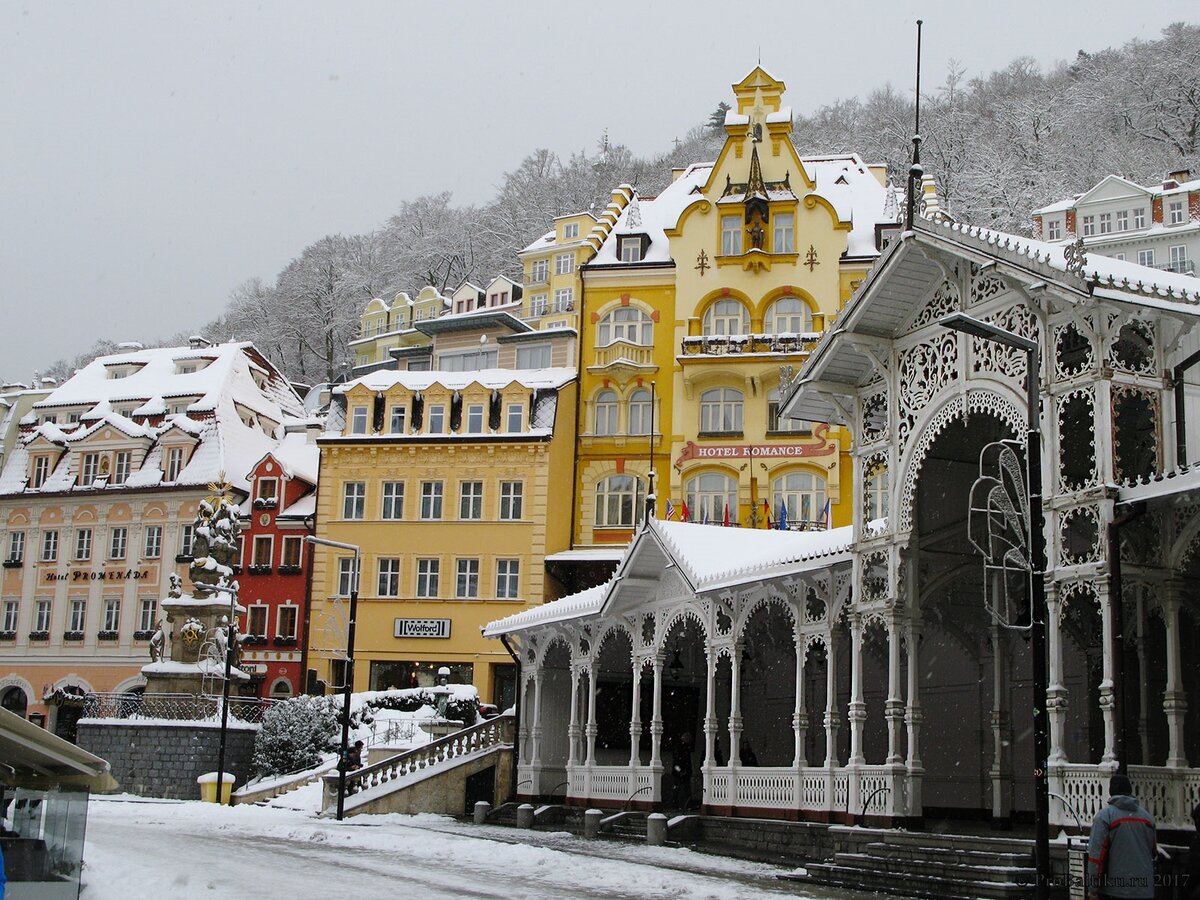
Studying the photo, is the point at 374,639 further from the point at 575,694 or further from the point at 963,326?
the point at 963,326

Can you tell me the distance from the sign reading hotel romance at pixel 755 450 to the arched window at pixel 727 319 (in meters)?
4.38

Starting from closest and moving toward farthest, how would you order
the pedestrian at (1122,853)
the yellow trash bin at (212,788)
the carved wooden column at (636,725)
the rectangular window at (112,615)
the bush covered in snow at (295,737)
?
1. the pedestrian at (1122,853)
2. the carved wooden column at (636,725)
3. the yellow trash bin at (212,788)
4. the bush covered in snow at (295,737)
5. the rectangular window at (112,615)

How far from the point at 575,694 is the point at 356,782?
6.86 m

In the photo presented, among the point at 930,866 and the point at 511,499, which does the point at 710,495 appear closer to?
the point at 511,499

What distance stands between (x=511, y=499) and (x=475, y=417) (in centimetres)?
357

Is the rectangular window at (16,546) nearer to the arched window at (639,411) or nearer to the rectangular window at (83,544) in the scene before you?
the rectangular window at (83,544)

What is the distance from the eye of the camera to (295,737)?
45.3 meters

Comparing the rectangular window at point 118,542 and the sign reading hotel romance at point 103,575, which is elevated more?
the rectangular window at point 118,542

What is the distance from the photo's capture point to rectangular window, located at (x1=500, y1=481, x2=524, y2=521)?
54750 millimetres

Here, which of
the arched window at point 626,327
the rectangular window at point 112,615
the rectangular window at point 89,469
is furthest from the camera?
the rectangular window at point 89,469

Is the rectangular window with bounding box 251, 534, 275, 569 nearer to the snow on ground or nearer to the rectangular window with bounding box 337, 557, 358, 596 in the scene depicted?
the rectangular window with bounding box 337, 557, 358, 596

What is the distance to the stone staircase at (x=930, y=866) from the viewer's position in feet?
62.2

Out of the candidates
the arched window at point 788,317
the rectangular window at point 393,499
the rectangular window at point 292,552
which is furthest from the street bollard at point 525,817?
the rectangular window at point 292,552

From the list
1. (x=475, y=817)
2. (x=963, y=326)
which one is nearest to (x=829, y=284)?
(x=475, y=817)
